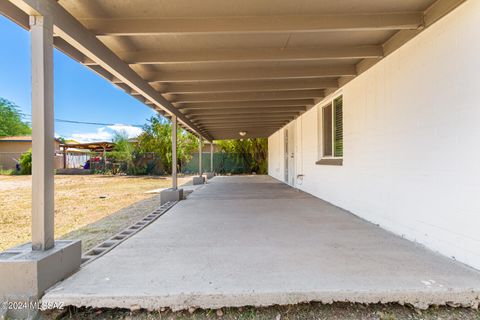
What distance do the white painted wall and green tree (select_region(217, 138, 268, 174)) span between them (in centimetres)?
1243

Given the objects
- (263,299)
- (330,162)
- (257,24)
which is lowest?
(263,299)

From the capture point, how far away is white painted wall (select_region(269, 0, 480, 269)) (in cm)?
237

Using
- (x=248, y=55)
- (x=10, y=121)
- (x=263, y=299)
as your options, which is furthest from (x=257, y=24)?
(x=10, y=121)

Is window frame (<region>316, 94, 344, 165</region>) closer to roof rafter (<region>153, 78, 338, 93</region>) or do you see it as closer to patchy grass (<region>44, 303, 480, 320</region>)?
roof rafter (<region>153, 78, 338, 93</region>)

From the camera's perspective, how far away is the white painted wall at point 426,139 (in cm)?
237

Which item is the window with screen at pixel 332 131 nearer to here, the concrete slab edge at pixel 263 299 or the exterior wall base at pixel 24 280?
the concrete slab edge at pixel 263 299

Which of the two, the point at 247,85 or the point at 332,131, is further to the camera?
the point at 332,131

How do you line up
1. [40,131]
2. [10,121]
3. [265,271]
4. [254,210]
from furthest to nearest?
[10,121], [254,210], [265,271], [40,131]

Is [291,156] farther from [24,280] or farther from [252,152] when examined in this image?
[24,280]

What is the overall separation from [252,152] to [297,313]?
15328 mm

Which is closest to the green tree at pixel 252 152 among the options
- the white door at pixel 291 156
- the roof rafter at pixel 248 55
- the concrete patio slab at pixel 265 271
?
the white door at pixel 291 156

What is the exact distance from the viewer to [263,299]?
1903 mm

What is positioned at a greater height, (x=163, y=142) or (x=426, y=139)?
(x=163, y=142)

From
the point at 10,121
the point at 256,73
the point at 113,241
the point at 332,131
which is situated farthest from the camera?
the point at 10,121
